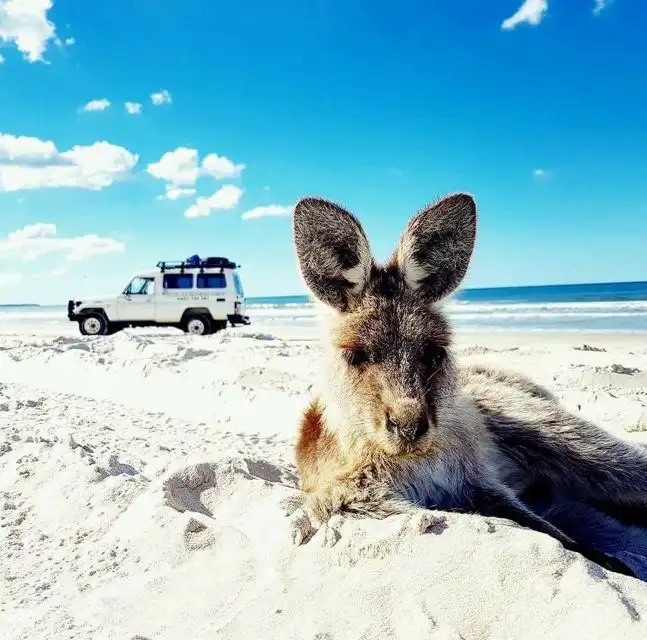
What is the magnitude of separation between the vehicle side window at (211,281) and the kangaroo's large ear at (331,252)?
64.3 ft

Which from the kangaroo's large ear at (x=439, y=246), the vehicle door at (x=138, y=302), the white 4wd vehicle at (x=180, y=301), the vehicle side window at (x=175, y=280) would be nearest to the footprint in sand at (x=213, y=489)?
the kangaroo's large ear at (x=439, y=246)

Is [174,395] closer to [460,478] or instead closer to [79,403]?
[79,403]

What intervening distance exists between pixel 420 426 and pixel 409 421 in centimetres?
6

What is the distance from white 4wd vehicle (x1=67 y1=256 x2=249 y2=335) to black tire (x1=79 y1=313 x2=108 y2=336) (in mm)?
39

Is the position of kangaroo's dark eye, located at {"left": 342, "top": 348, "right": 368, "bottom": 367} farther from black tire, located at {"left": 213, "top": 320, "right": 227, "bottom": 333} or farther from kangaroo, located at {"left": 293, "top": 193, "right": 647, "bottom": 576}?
black tire, located at {"left": 213, "top": 320, "right": 227, "bottom": 333}

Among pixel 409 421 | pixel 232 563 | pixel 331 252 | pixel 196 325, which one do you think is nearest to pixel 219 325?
pixel 196 325

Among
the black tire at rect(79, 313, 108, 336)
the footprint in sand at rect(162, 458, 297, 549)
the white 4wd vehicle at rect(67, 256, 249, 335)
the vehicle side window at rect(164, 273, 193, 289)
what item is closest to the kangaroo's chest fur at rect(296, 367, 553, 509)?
the footprint in sand at rect(162, 458, 297, 549)

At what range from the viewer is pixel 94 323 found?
23141mm

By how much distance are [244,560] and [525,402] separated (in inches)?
93.9

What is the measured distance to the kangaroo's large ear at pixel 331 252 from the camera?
3305mm

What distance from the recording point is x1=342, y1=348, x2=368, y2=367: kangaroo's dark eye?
312 cm

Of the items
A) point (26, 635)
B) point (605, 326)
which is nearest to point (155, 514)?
point (26, 635)

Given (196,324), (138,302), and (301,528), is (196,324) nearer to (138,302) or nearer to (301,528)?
(138,302)

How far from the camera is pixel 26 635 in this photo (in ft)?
7.97
